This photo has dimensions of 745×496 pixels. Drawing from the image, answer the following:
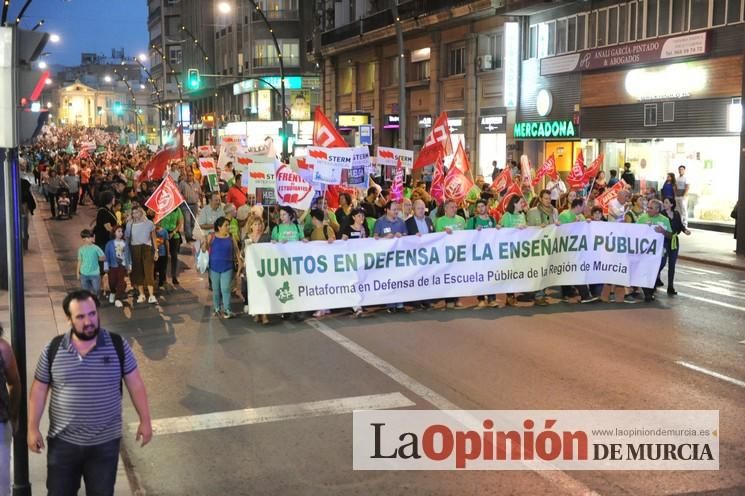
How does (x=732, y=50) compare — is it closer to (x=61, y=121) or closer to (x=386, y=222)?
(x=386, y=222)

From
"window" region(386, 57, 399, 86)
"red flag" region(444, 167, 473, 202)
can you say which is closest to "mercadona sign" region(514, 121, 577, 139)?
"window" region(386, 57, 399, 86)

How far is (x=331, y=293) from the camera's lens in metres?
12.9

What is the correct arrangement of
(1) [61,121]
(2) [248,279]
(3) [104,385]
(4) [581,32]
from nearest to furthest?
1. (3) [104,385]
2. (2) [248,279]
3. (4) [581,32]
4. (1) [61,121]

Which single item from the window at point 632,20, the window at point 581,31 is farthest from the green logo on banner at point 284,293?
the window at point 581,31

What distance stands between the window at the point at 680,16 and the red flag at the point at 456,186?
41.6 feet

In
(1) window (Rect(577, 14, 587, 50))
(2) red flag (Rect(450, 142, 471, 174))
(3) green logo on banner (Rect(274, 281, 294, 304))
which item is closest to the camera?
(3) green logo on banner (Rect(274, 281, 294, 304))

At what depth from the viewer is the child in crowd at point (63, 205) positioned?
96.4ft

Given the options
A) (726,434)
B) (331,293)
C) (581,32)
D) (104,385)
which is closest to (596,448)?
(726,434)

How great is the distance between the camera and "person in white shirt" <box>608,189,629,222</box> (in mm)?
15914

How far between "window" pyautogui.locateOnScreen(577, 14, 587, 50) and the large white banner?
18.8m

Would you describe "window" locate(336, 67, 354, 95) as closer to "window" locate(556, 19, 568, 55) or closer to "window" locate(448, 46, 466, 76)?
"window" locate(448, 46, 466, 76)

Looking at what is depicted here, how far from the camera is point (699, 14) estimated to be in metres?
25.9

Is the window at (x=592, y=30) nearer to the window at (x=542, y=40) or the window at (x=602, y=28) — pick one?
the window at (x=602, y=28)

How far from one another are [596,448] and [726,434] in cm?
123
